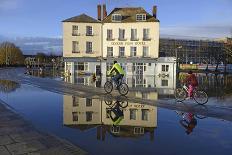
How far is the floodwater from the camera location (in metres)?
7.49

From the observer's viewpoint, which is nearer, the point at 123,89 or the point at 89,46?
the point at 123,89

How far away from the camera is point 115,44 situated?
56656 mm

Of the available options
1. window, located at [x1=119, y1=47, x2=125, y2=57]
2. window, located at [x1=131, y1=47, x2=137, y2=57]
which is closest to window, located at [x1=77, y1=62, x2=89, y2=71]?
window, located at [x1=119, y1=47, x2=125, y2=57]

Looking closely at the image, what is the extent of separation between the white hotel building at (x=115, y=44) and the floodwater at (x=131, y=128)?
138 ft

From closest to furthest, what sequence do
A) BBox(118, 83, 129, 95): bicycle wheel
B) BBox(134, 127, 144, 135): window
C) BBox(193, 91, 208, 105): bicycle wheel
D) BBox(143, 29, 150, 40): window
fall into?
BBox(134, 127, 144, 135): window
BBox(193, 91, 208, 105): bicycle wheel
BBox(118, 83, 129, 95): bicycle wheel
BBox(143, 29, 150, 40): window

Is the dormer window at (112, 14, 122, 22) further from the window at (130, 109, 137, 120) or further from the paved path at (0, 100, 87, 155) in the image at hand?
the paved path at (0, 100, 87, 155)

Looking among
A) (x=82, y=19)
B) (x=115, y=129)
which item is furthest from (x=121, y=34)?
(x=115, y=129)

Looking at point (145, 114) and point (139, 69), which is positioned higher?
point (139, 69)

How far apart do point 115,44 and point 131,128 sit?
47.7m

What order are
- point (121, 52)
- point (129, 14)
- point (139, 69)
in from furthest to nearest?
1. point (129, 14)
2. point (121, 52)
3. point (139, 69)

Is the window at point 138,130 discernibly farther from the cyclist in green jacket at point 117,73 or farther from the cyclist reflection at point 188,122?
the cyclist in green jacket at point 117,73

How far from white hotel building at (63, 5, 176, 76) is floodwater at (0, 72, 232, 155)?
138 ft

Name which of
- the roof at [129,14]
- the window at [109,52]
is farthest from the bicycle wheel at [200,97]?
the window at [109,52]

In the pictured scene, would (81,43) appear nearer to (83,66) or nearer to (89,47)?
(89,47)
